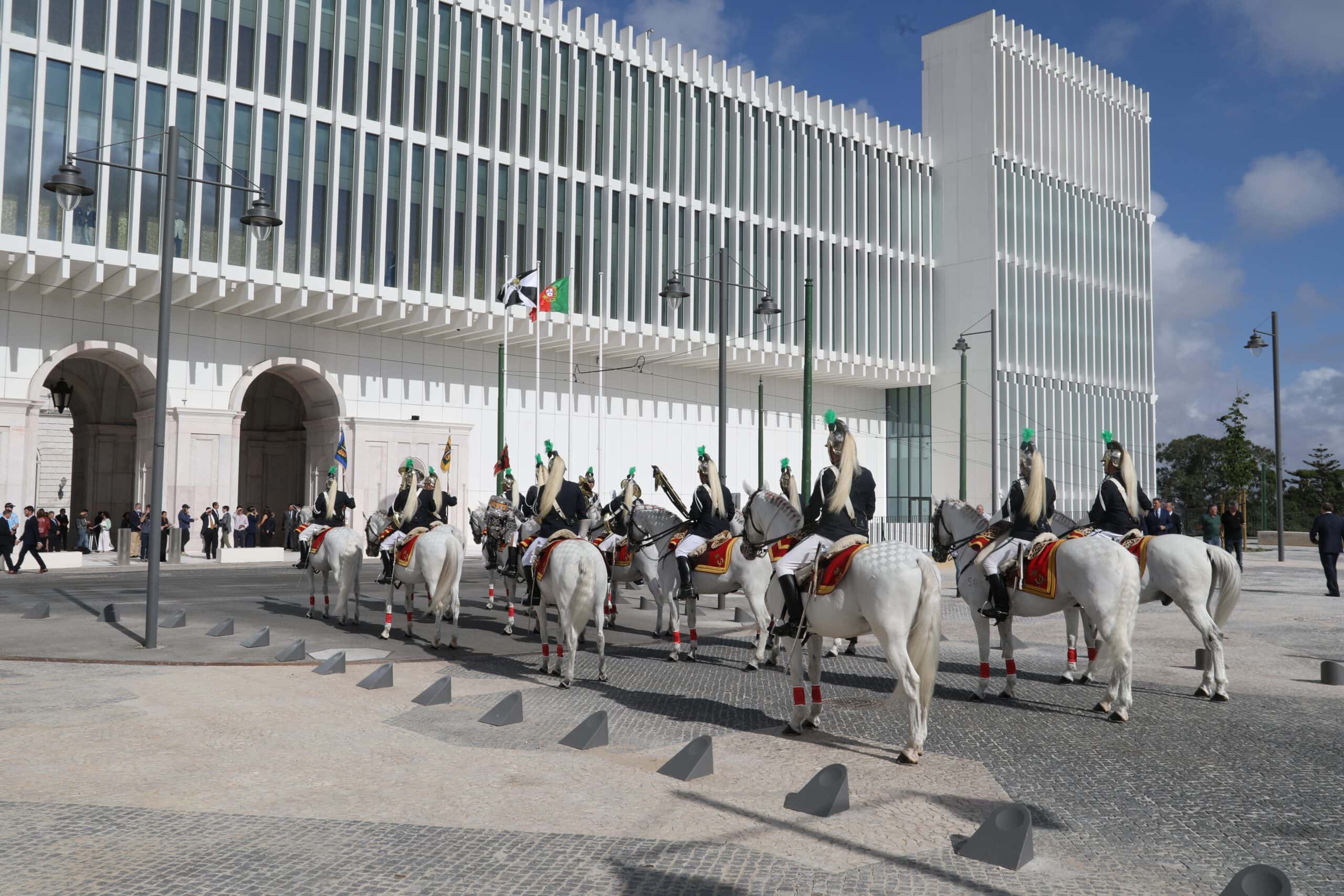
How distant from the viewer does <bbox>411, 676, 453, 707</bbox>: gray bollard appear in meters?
9.59

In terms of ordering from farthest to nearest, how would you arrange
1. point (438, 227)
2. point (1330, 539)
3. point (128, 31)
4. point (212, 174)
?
point (438, 227)
point (212, 174)
point (128, 31)
point (1330, 539)

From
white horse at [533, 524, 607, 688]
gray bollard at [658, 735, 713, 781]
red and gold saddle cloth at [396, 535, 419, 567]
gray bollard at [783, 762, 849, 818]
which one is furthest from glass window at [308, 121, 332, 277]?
gray bollard at [783, 762, 849, 818]

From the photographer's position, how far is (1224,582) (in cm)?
1054

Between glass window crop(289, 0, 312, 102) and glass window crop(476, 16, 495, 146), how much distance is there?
639 cm

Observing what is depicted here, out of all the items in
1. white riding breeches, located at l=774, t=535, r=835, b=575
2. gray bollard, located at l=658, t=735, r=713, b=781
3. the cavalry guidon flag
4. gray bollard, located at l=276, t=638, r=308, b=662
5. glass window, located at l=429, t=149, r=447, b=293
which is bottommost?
gray bollard, located at l=276, t=638, r=308, b=662

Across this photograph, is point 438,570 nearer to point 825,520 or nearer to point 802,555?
point 802,555

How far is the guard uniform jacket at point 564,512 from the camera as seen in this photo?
11.7 m

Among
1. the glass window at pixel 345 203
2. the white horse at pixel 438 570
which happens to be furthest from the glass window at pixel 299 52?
the white horse at pixel 438 570

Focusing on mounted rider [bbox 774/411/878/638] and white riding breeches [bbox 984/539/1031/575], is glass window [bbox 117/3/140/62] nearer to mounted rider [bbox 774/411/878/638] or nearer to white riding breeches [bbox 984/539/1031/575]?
mounted rider [bbox 774/411/878/638]

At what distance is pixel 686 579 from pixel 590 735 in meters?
4.99

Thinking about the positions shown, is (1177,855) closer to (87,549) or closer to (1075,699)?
(1075,699)


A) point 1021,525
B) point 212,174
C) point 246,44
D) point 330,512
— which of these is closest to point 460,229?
point 212,174

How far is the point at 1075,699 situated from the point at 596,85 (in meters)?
36.0

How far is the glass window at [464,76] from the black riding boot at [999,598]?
3169cm
